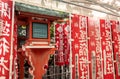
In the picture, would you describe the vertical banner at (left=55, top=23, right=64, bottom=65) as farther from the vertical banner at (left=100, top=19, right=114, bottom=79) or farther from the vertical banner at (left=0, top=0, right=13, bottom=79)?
the vertical banner at (left=0, top=0, right=13, bottom=79)

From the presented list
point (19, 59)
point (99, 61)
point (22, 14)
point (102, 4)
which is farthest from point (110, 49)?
point (22, 14)

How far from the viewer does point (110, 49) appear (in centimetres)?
549

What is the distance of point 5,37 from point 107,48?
3.39m

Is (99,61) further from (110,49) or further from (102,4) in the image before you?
(102,4)

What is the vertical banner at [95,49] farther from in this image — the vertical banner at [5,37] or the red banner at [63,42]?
the vertical banner at [5,37]

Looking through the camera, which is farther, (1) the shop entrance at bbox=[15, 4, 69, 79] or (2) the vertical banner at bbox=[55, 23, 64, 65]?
(2) the vertical banner at bbox=[55, 23, 64, 65]

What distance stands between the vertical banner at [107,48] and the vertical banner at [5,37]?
3046 millimetres

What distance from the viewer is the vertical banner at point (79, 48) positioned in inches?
173

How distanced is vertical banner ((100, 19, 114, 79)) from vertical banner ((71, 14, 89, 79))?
807 mm

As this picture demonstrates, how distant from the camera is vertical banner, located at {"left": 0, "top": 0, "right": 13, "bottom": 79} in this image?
10.1ft

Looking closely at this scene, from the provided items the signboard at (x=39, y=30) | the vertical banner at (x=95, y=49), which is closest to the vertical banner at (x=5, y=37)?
the signboard at (x=39, y=30)

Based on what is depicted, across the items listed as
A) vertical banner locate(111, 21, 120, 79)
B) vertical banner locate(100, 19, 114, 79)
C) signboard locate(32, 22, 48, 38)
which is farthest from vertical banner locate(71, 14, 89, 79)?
vertical banner locate(111, 21, 120, 79)

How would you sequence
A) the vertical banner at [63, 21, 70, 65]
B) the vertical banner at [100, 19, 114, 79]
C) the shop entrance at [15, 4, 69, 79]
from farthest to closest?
1. the vertical banner at [100, 19, 114, 79]
2. the vertical banner at [63, 21, 70, 65]
3. the shop entrance at [15, 4, 69, 79]

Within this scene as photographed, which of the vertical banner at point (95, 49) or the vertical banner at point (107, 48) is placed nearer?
the vertical banner at point (95, 49)
